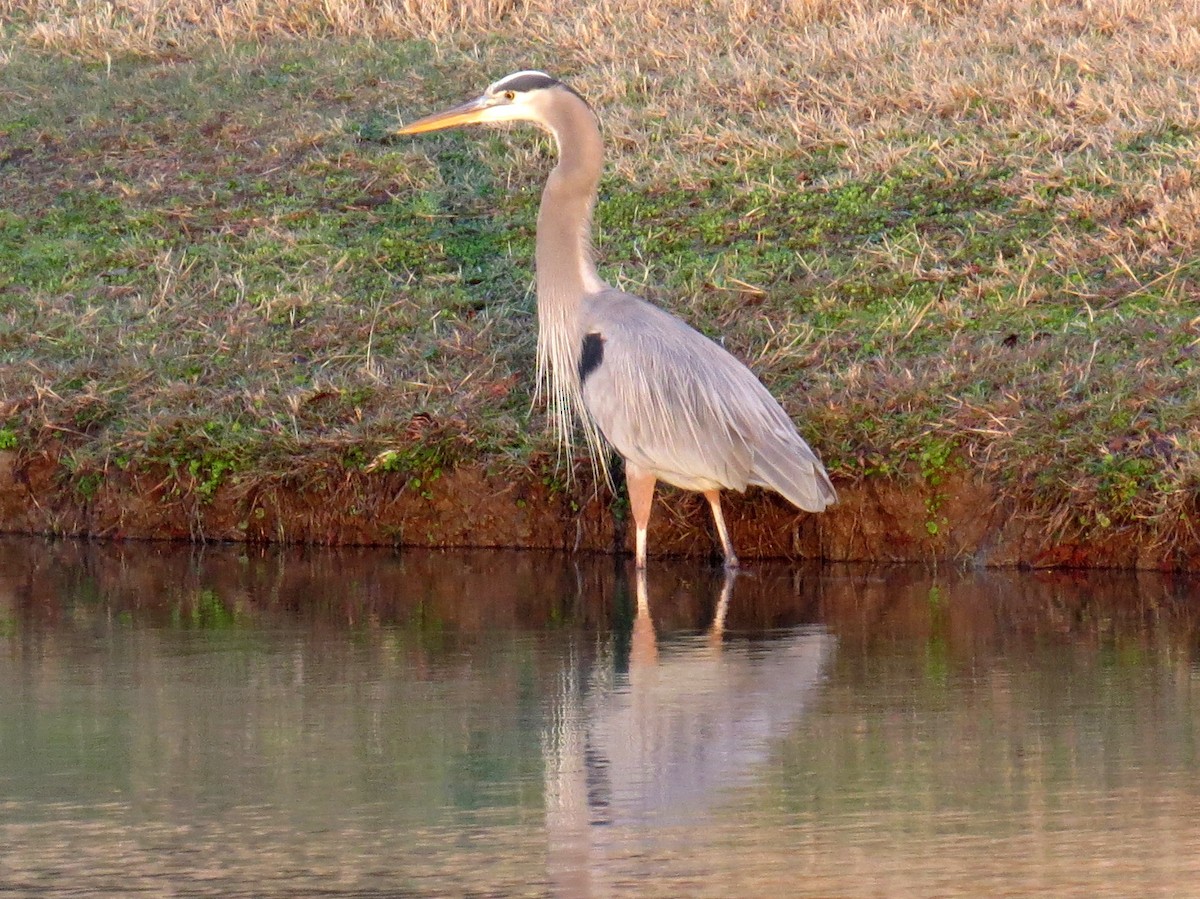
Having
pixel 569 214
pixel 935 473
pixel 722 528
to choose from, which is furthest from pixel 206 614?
pixel 935 473

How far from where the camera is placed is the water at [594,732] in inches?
168

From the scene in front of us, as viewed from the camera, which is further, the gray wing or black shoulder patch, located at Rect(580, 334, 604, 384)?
black shoulder patch, located at Rect(580, 334, 604, 384)

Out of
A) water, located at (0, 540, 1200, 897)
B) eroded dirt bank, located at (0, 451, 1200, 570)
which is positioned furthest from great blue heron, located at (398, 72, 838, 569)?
water, located at (0, 540, 1200, 897)

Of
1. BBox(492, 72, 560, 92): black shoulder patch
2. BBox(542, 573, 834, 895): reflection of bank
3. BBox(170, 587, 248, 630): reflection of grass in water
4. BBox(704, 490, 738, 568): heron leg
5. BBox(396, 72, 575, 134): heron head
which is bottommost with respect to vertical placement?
BBox(542, 573, 834, 895): reflection of bank

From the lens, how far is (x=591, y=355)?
8492 mm

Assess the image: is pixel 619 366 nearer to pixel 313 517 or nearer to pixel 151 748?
pixel 313 517

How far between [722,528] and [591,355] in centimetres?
94

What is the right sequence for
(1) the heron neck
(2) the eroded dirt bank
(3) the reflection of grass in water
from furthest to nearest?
(1) the heron neck < (2) the eroded dirt bank < (3) the reflection of grass in water

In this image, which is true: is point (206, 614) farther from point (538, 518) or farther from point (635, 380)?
point (635, 380)

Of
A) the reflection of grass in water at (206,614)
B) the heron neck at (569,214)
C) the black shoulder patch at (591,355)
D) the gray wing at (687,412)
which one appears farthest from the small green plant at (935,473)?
the reflection of grass in water at (206,614)

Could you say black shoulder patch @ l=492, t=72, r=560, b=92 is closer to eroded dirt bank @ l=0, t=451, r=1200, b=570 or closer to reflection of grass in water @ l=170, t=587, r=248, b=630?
eroded dirt bank @ l=0, t=451, r=1200, b=570

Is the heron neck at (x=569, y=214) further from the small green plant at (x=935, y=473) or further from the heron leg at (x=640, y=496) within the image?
the small green plant at (x=935, y=473)

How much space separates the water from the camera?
427 cm

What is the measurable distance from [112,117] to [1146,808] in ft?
33.4
